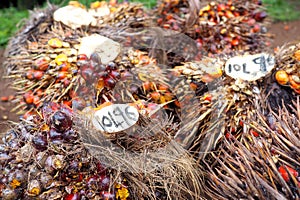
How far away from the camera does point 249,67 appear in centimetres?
164

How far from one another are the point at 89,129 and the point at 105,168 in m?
0.13

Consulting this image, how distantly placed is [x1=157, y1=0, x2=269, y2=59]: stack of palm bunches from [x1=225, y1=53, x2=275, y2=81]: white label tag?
1.06 ft

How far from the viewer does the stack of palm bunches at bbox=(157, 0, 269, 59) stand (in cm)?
207

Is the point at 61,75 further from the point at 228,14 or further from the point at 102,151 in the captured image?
the point at 228,14

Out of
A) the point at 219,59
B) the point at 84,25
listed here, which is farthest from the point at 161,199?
the point at 84,25

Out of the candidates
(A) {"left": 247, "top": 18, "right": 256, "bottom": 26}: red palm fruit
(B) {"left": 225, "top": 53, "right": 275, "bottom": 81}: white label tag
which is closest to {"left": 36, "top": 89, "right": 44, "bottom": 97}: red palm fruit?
(B) {"left": 225, "top": 53, "right": 275, "bottom": 81}: white label tag

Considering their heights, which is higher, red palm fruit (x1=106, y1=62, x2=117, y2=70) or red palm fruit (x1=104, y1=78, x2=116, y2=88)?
red palm fruit (x1=106, y1=62, x2=117, y2=70)

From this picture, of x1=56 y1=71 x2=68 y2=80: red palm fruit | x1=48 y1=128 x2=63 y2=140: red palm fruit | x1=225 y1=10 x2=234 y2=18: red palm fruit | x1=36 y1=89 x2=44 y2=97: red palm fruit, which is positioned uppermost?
x1=48 y1=128 x2=63 y2=140: red palm fruit

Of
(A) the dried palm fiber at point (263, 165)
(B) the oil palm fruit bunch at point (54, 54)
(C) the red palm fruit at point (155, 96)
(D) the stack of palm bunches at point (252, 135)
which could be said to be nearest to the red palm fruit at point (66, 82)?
(B) the oil palm fruit bunch at point (54, 54)

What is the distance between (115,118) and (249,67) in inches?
24.8

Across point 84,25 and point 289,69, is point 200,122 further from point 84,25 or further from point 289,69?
point 84,25

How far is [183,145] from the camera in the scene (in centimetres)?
144

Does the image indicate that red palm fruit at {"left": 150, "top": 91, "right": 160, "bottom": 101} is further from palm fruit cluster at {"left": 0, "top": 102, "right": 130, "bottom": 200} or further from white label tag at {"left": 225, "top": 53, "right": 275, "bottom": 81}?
palm fruit cluster at {"left": 0, "top": 102, "right": 130, "bottom": 200}

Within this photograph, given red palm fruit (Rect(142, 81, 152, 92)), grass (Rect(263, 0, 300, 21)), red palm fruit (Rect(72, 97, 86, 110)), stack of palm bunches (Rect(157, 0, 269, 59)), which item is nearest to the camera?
red palm fruit (Rect(72, 97, 86, 110))
